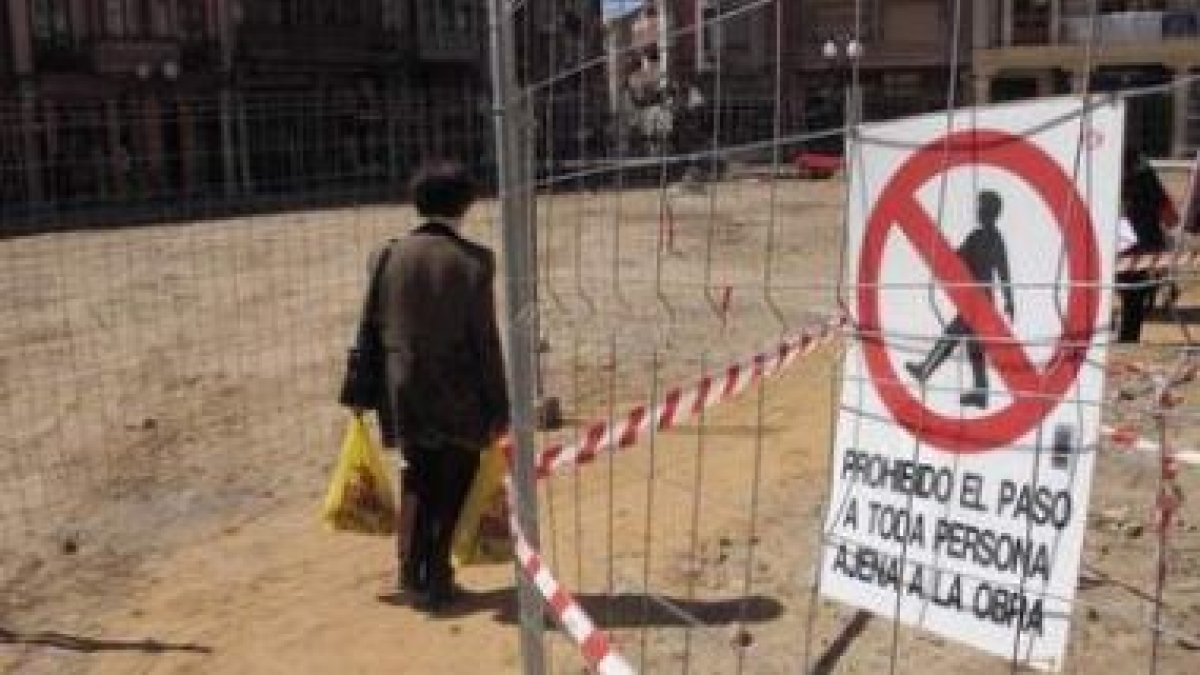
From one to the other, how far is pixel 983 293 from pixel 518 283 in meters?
1.45

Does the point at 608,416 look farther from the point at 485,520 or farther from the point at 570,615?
the point at 570,615

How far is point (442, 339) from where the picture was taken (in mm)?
5730

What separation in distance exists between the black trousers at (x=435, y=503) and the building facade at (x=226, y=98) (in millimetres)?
14242

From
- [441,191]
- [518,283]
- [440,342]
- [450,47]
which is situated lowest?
[440,342]

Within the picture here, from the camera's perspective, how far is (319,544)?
6965 millimetres

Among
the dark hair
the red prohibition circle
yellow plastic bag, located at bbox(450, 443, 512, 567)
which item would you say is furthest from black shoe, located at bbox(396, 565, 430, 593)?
the red prohibition circle

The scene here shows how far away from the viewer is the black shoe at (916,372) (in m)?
3.49

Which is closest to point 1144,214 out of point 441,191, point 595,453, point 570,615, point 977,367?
point 595,453

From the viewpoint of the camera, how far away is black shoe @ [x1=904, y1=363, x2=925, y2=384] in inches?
137

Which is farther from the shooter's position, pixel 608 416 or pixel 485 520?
pixel 608 416

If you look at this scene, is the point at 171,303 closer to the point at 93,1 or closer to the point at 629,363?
the point at 629,363

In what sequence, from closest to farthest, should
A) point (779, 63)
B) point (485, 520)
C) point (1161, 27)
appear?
point (779, 63)
point (485, 520)
point (1161, 27)

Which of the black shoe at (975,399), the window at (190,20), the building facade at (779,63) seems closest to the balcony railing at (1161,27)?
the building facade at (779,63)

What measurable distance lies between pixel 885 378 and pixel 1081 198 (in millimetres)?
721
